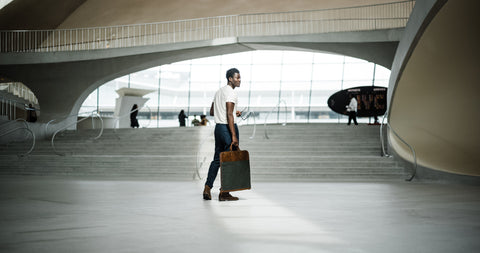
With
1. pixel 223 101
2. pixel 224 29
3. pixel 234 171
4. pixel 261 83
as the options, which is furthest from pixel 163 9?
pixel 234 171

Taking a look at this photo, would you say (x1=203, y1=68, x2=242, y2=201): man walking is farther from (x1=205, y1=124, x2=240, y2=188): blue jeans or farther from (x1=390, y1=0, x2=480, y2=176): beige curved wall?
(x1=390, y1=0, x2=480, y2=176): beige curved wall

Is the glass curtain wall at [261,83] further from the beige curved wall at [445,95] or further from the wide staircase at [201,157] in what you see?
the beige curved wall at [445,95]

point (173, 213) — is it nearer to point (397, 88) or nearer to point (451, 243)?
point (451, 243)

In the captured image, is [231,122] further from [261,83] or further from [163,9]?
[261,83]

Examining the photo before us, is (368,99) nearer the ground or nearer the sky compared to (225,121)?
nearer the sky

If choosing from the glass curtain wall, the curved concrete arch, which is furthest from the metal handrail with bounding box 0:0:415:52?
the glass curtain wall

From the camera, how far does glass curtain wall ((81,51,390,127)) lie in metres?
36.5

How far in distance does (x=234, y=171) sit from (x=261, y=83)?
32430 mm

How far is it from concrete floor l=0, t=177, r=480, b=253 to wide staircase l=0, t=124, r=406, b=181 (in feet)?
15.0

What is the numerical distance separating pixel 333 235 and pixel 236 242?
2.46 ft

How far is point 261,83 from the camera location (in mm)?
37656

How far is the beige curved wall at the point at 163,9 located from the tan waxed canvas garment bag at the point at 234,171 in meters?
25.0

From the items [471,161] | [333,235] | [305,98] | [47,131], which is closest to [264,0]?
[305,98]

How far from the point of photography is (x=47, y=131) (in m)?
22.6
